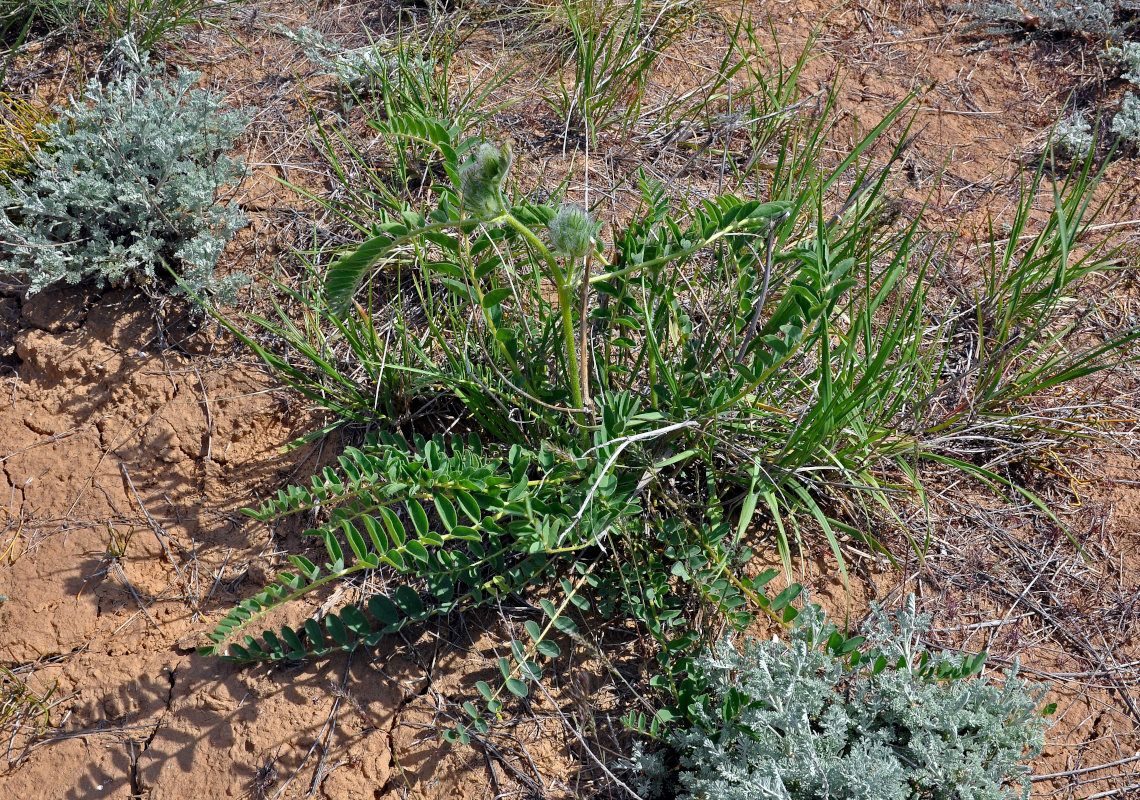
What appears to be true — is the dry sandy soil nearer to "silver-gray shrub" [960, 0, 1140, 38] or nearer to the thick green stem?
the thick green stem

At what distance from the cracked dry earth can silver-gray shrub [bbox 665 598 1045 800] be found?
533 millimetres

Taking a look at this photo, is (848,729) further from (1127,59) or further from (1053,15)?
(1053,15)

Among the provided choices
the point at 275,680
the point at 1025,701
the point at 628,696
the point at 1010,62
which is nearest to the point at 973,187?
the point at 1010,62

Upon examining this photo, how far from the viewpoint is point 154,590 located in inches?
77.4

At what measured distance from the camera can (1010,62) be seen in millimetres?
3084

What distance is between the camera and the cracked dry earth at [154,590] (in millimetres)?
1730

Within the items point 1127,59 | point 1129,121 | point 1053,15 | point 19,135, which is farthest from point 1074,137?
point 19,135

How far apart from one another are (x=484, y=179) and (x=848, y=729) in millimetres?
1329

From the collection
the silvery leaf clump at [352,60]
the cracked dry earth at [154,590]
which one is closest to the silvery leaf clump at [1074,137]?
the silvery leaf clump at [352,60]

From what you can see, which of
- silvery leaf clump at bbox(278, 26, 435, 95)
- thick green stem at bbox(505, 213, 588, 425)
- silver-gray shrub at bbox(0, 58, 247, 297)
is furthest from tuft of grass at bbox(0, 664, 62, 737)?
silvery leaf clump at bbox(278, 26, 435, 95)

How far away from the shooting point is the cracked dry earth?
5.68 ft

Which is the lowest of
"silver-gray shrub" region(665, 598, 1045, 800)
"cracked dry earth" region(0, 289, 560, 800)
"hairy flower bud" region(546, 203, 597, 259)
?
"cracked dry earth" region(0, 289, 560, 800)

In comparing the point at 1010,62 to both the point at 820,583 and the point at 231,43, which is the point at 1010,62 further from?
the point at 231,43

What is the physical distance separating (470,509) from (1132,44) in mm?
2943
